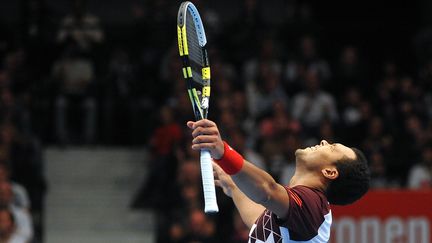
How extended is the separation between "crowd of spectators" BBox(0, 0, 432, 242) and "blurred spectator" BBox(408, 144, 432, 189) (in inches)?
0.6

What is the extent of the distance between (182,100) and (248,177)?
865 centimetres

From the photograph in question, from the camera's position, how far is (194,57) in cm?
645

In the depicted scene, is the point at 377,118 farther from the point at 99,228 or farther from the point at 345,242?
the point at 99,228

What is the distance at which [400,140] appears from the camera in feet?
47.3

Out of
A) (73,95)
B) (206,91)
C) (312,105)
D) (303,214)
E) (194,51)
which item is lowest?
(303,214)

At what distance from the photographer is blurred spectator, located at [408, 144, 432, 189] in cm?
1330

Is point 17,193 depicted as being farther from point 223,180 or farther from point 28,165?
point 223,180

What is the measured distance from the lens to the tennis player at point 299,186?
18.4 feet

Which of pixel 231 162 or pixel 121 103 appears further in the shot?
pixel 121 103

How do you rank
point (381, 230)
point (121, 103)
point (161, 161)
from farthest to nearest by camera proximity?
point (121, 103) → point (161, 161) → point (381, 230)

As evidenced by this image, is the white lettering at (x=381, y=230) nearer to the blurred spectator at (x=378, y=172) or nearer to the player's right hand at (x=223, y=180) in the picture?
the blurred spectator at (x=378, y=172)

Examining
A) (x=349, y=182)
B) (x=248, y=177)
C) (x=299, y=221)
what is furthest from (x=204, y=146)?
(x=349, y=182)

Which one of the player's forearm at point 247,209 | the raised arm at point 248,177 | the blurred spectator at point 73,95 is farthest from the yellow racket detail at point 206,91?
the blurred spectator at point 73,95

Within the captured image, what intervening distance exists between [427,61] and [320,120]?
283 centimetres
